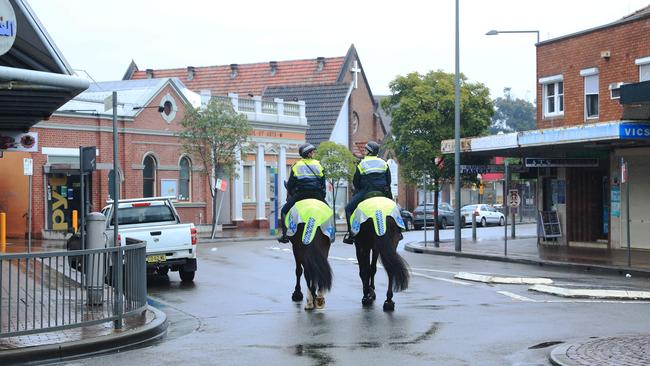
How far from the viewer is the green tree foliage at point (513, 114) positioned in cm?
12625

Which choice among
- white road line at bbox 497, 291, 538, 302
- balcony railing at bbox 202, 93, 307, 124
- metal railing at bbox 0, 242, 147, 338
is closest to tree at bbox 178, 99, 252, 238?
balcony railing at bbox 202, 93, 307, 124

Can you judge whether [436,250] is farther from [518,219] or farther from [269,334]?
[518,219]

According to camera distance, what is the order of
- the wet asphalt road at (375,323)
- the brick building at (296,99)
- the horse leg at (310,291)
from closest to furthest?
the wet asphalt road at (375,323)
the horse leg at (310,291)
the brick building at (296,99)

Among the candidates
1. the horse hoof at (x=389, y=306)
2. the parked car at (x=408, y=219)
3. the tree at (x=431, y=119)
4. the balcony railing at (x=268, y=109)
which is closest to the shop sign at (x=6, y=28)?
the horse hoof at (x=389, y=306)

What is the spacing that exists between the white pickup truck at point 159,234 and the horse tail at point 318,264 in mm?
5825

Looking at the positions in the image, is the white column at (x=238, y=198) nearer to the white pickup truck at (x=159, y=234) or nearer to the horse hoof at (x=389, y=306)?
the white pickup truck at (x=159, y=234)

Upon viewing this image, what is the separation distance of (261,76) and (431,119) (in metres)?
29.2

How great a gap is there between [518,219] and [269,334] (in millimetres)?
53955

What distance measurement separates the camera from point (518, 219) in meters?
63.8

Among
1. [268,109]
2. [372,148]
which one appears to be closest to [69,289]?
[372,148]

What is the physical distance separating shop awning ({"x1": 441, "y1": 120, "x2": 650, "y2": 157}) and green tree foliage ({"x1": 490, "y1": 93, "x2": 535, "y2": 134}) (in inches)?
3786

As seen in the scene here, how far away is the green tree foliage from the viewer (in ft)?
414

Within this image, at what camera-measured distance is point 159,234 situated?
743 inches

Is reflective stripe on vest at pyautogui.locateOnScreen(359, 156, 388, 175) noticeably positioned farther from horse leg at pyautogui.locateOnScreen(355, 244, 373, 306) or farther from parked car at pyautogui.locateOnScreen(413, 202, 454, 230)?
parked car at pyautogui.locateOnScreen(413, 202, 454, 230)
